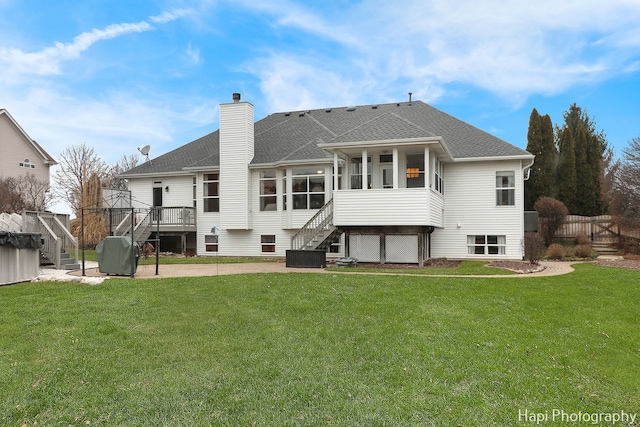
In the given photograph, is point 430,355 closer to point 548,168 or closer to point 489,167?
point 489,167

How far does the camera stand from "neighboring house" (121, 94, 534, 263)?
15547mm

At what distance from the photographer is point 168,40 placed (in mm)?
15719

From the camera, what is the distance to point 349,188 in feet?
57.2

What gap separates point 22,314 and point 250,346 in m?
4.70

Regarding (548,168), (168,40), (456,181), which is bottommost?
(456,181)

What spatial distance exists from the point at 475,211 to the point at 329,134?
7648 mm

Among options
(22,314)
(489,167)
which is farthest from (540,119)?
(22,314)

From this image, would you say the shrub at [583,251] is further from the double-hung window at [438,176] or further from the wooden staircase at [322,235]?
the wooden staircase at [322,235]

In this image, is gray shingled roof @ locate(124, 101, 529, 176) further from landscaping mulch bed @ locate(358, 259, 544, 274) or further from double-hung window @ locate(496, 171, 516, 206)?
landscaping mulch bed @ locate(358, 259, 544, 274)

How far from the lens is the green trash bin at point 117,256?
12.7 metres

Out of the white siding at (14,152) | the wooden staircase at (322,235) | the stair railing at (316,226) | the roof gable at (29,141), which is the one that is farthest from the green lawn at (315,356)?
the roof gable at (29,141)

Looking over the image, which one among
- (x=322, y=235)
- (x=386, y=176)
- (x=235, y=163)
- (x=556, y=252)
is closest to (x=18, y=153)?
(x=235, y=163)

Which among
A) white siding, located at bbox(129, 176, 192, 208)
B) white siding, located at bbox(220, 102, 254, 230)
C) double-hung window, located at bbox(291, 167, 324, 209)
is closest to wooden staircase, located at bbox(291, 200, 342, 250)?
double-hung window, located at bbox(291, 167, 324, 209)

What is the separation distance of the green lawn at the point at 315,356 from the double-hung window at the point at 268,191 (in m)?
10.4
